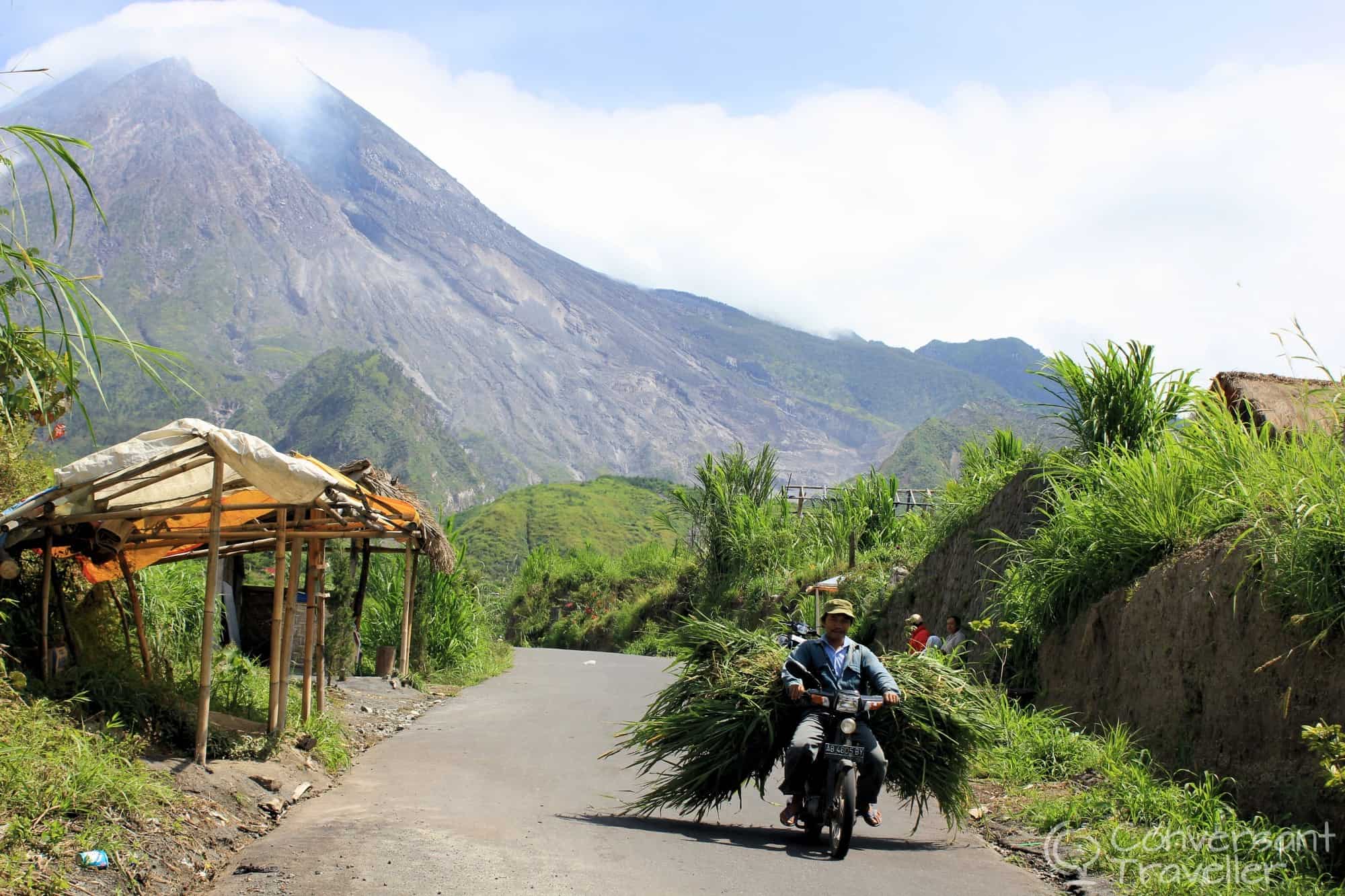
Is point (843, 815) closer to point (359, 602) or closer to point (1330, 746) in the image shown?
point (1330, 746)

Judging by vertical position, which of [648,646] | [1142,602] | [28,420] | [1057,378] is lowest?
[648,646]

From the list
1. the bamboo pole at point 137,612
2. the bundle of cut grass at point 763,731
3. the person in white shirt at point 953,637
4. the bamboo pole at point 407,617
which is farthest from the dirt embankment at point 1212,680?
the bamboo pole at point 407,617

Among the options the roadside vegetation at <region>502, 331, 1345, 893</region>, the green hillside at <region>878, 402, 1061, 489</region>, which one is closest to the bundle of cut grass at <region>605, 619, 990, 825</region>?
the roadside vegetation at <region>502, 331, 1345, 893</region>

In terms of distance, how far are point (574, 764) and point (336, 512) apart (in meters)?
3.18

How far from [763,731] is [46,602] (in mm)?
5402

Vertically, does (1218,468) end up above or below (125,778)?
above

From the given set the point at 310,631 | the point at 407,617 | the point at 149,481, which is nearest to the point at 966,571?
the point at 407,617

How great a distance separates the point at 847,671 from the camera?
27.1 feet

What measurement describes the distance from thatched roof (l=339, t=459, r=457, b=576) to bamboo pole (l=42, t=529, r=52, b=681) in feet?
19.1

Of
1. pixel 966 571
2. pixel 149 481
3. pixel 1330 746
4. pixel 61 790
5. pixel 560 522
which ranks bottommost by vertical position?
pixel 61 790

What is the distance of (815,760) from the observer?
26.1ft

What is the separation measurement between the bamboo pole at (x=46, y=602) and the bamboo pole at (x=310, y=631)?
2.66 meters

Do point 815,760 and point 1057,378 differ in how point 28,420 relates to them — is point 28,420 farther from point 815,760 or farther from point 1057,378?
point 1057,378

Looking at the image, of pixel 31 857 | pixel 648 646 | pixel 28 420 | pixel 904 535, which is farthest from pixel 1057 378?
pixel 648 646
